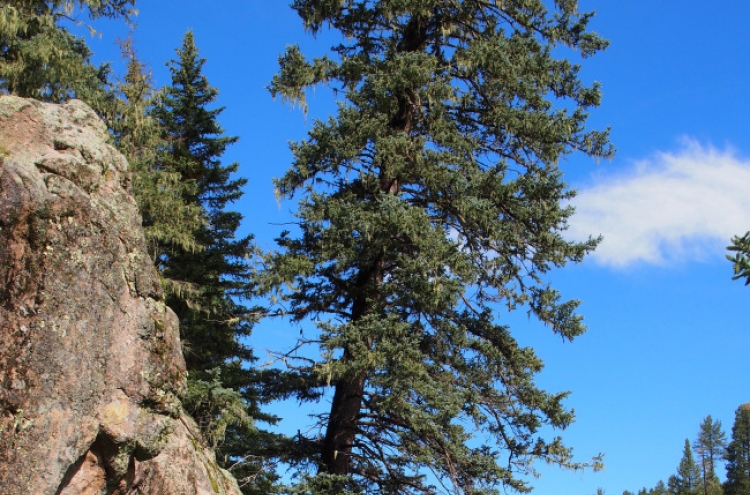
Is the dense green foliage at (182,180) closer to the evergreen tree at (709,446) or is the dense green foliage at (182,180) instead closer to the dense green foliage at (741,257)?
the dense green foliage at (741,257)

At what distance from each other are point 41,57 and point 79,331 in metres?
8.09

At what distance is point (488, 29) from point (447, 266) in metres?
5.80

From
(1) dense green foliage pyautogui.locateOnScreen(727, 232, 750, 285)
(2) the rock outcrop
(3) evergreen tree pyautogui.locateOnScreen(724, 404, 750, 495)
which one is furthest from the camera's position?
(3) evergreen tree pyautogui.locateOnScreen(724, 404, 750, 495)

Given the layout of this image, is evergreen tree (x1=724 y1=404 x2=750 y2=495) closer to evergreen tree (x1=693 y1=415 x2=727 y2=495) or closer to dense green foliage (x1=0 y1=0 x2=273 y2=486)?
evergreen tree (x1=693 y1=415 x2=727 y2=495)

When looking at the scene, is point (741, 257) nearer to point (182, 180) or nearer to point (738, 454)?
point (182, 180)

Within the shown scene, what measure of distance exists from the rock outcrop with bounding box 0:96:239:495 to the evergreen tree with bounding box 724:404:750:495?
55.7 m

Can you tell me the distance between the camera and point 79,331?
8867 mm

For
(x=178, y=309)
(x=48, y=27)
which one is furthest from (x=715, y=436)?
Result: (x=48, y=27)

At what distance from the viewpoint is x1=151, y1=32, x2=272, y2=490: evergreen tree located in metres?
17.4

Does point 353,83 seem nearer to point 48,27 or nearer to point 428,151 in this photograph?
point 428,151

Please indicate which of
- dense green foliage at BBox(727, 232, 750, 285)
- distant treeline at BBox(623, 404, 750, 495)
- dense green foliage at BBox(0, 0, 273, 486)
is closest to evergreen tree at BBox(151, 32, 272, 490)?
dense green foliage at BBox(0, 0, 273, 486)

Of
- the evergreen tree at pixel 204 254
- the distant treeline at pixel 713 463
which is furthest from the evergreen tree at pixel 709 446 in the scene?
the evergreen tree at pixel 204 254

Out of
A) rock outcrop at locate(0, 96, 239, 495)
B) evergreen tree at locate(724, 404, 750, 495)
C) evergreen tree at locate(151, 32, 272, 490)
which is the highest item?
evergreen tree at locate(724, 404, 750, 495)

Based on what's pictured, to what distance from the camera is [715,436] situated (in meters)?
59.4
